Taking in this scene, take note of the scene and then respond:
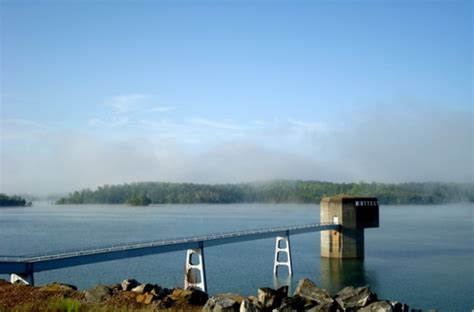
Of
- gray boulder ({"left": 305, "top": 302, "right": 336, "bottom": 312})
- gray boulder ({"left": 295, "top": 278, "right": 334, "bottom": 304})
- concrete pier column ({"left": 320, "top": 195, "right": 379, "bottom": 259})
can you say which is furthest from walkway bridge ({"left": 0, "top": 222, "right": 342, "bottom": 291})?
gray boulder ({"left": 305, "top": 302, "right": 336, "bottom": 312})

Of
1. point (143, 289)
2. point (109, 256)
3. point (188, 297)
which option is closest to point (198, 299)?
point (188, 297)

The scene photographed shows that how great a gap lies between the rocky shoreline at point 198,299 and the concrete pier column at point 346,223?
4227cm

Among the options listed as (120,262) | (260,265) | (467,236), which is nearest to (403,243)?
(467,236)

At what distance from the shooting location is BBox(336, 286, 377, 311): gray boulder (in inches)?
730

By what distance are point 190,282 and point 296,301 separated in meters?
22.9

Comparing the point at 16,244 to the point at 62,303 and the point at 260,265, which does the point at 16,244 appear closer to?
the point at 260,265

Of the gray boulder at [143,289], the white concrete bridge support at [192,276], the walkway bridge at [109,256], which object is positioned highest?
the gray boulder at [143,289]

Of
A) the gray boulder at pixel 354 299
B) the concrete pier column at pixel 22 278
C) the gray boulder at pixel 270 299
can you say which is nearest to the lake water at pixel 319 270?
the concrete pier column at pixel 22 278

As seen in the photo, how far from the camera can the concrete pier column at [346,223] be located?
61.4 metres

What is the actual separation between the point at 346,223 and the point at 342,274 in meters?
12.1

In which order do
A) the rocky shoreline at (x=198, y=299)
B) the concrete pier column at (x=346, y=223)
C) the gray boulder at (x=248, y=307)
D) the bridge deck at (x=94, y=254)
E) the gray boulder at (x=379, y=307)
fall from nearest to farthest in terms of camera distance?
the gray boulder at (x=248, y=307), the rocky shoreline at (x=198, y=299), the gray boulder at (x=379, y=307), the bridge deck at (x=94, y=254), the concrete pier column at (x=346, y=223)

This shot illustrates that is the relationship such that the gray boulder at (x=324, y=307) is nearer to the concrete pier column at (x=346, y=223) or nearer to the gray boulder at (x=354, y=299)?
the gray boulder at (x=354, y=299)

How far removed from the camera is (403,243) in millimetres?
76812

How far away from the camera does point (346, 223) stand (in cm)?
6238
